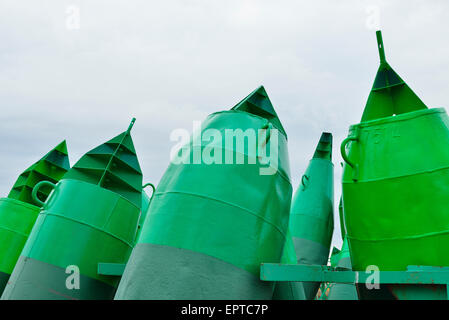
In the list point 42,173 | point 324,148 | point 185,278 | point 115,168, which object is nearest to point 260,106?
point 185,278

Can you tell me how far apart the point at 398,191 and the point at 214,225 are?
7.28 feet

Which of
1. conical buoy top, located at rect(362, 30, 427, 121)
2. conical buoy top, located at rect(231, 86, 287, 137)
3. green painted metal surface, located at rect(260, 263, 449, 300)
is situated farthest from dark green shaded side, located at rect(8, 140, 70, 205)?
conical buoy top, located at rect(362, 30, 427, 121)

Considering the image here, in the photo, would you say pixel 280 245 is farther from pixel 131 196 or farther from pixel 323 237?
pixel 323 237

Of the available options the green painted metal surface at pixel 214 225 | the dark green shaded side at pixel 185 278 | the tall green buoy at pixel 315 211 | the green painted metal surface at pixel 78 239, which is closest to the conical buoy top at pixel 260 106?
the green painted metal surface at pixel 214 225

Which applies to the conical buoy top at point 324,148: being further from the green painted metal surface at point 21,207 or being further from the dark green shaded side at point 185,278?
the dark green shaded side at point 185,278

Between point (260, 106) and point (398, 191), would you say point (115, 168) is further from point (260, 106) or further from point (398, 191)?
point (398, 191)

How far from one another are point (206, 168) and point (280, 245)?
4.38 ft

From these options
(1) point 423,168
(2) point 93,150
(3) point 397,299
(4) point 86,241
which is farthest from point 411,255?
(2) point 93,150

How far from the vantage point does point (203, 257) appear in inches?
175

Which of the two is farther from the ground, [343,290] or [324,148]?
[324,148]

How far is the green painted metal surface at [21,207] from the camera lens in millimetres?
9273

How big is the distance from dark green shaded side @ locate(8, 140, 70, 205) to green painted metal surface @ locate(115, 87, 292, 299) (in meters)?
6.69

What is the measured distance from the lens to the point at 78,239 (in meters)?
6.65

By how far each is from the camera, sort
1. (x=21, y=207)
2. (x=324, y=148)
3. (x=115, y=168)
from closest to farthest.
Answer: (x=115, y=168) < (x=21, y=207) < (x=324, y=148)
